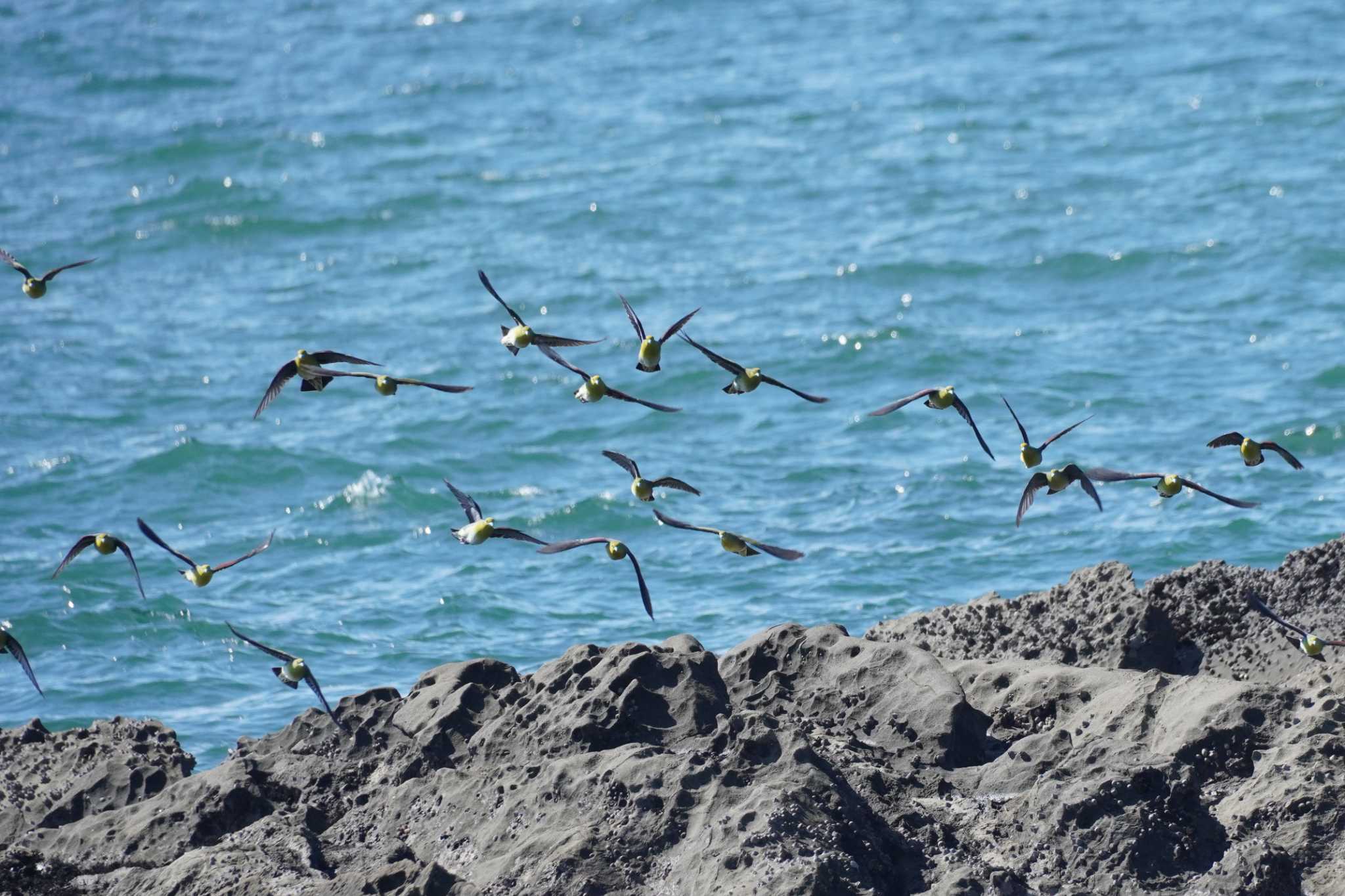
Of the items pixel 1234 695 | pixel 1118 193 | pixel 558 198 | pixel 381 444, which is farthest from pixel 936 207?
pixel 1234 695

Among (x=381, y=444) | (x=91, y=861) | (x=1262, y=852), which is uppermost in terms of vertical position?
(x=1262, y=852)

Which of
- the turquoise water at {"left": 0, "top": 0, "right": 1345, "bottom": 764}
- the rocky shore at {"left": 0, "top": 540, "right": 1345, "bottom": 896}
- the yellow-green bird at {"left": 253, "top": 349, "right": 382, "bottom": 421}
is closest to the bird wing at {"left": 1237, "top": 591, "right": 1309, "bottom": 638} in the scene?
the rocky shore at {"left": 0, "top": 540, "right": 1345, "bottom": 896}

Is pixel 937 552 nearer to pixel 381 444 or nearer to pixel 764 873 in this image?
pixel 381 444

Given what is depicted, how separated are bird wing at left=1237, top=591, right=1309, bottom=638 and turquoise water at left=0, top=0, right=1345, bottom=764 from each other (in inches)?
232

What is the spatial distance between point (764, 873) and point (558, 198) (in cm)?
2500

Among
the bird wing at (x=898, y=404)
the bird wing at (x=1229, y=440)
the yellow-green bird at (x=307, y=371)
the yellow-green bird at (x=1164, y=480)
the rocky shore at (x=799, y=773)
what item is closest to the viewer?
the rocky shore at (x=799, y=773)

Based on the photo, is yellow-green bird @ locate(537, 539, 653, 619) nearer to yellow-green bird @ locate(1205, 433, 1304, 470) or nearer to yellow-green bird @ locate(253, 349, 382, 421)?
yellow-green bird @ locate(253, 349, 382, 421)

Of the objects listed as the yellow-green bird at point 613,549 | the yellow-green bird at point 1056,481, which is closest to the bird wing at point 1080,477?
the yellow-green bird at point 1056,481

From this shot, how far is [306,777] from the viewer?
10.1 m

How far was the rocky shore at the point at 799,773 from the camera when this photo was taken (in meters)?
7.99

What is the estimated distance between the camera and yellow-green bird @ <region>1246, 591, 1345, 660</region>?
31.9 feet

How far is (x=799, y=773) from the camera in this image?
8203 mm

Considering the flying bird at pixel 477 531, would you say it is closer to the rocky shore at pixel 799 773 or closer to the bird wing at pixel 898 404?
the rocky shore at pixel 799 773

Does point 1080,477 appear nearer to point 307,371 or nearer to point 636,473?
point 636,473
